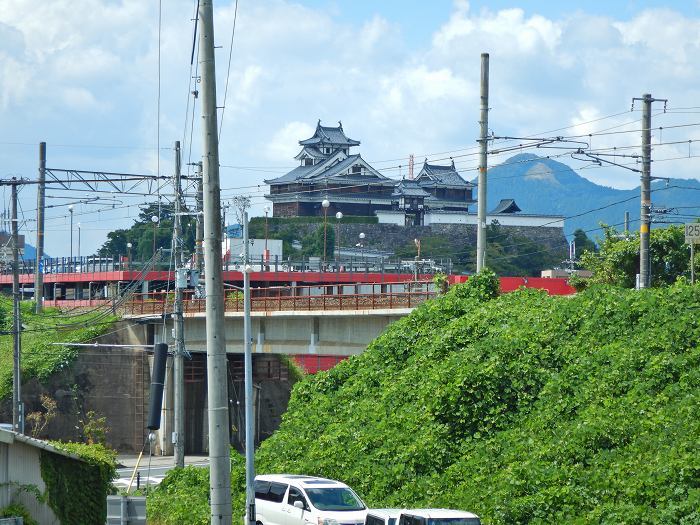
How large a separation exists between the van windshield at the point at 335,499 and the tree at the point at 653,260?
2662 centimetres

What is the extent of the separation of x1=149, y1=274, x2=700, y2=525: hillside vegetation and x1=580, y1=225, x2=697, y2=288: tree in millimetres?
16334

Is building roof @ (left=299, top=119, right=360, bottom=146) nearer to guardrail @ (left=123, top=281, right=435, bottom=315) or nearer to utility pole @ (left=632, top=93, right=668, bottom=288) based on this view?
guardrail @ (left=123, top=281, right=435, bottom=315)

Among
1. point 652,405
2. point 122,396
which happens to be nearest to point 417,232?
point 122,396

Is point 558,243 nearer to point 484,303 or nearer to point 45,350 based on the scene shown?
point 45,350

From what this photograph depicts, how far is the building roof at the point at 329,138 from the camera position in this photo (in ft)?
545

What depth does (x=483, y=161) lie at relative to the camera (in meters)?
38.8

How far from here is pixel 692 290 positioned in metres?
30.5

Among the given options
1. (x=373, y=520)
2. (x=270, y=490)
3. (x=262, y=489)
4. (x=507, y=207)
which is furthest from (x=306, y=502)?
(x=507, y=207)

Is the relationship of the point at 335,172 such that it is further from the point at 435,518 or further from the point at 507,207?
the point at 435,518

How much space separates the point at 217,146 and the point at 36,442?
11467mm

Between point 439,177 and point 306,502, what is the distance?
135837 mm

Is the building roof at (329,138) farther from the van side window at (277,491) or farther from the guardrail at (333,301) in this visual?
the van side window at (277,491)

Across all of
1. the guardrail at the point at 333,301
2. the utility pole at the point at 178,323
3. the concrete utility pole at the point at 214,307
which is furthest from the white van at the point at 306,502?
the guardrail at the point at 333,301

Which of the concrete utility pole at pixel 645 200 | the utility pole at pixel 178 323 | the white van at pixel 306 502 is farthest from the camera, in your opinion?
the utility pole at pixel 178 323
